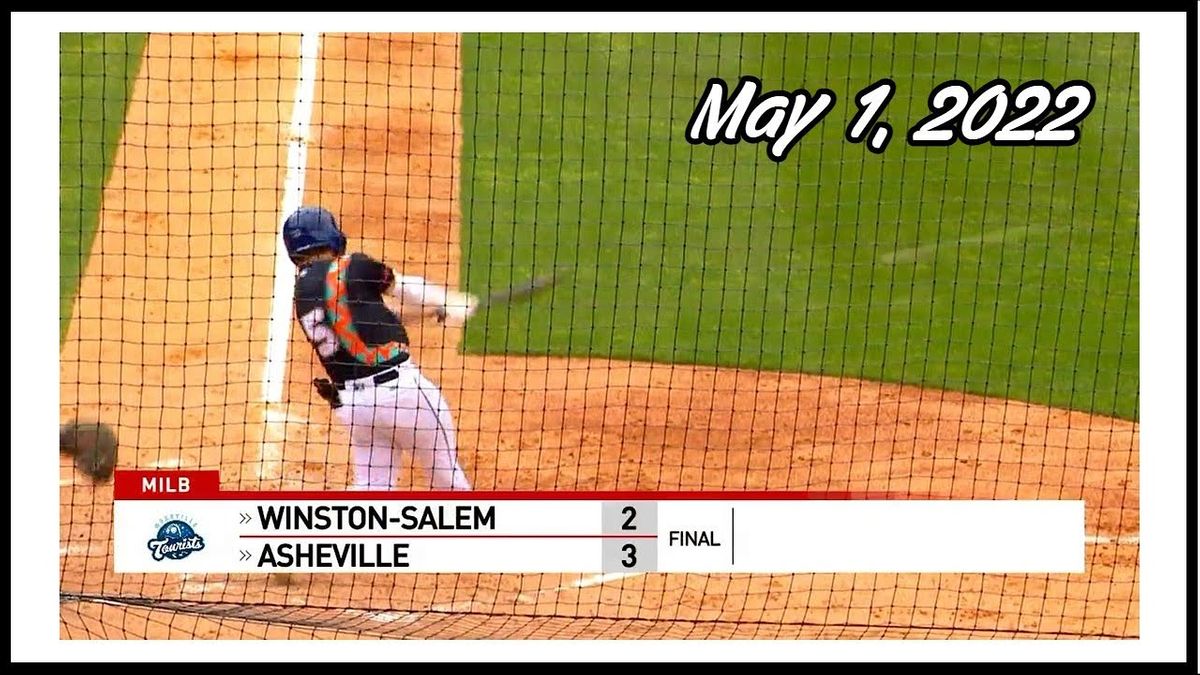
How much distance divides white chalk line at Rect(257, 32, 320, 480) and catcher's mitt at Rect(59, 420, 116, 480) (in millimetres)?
919

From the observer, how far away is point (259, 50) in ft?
39.3

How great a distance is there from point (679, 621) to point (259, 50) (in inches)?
227

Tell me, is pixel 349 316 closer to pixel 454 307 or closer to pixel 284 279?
pixel 454 307

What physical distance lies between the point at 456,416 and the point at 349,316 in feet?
6.05

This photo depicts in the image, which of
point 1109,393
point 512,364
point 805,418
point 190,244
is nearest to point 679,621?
point 805,418

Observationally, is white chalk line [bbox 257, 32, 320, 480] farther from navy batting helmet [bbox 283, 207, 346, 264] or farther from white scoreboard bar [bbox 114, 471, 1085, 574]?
white scoreboard bar [bbox 114, 471, 1085, 574]

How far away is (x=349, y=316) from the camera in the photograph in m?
8.53

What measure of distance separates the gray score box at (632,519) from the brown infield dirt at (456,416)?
0.57m

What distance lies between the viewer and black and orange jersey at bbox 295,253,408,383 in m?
8.48

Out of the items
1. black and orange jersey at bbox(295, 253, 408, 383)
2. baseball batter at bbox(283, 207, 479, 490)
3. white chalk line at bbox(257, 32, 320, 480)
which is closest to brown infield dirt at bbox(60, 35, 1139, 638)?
white chalk line at bbox(257, 32, 320, 480)

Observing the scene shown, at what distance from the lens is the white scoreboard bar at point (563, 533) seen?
27.3 feet

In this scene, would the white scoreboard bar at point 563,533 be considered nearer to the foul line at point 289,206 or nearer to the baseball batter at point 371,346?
the baseball batter at point 371,346

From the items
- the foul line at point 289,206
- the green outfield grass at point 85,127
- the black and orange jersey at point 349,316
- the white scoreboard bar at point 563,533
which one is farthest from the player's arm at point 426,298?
the green outfield grass at point 85,127

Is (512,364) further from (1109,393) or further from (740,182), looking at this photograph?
(1109,393)
